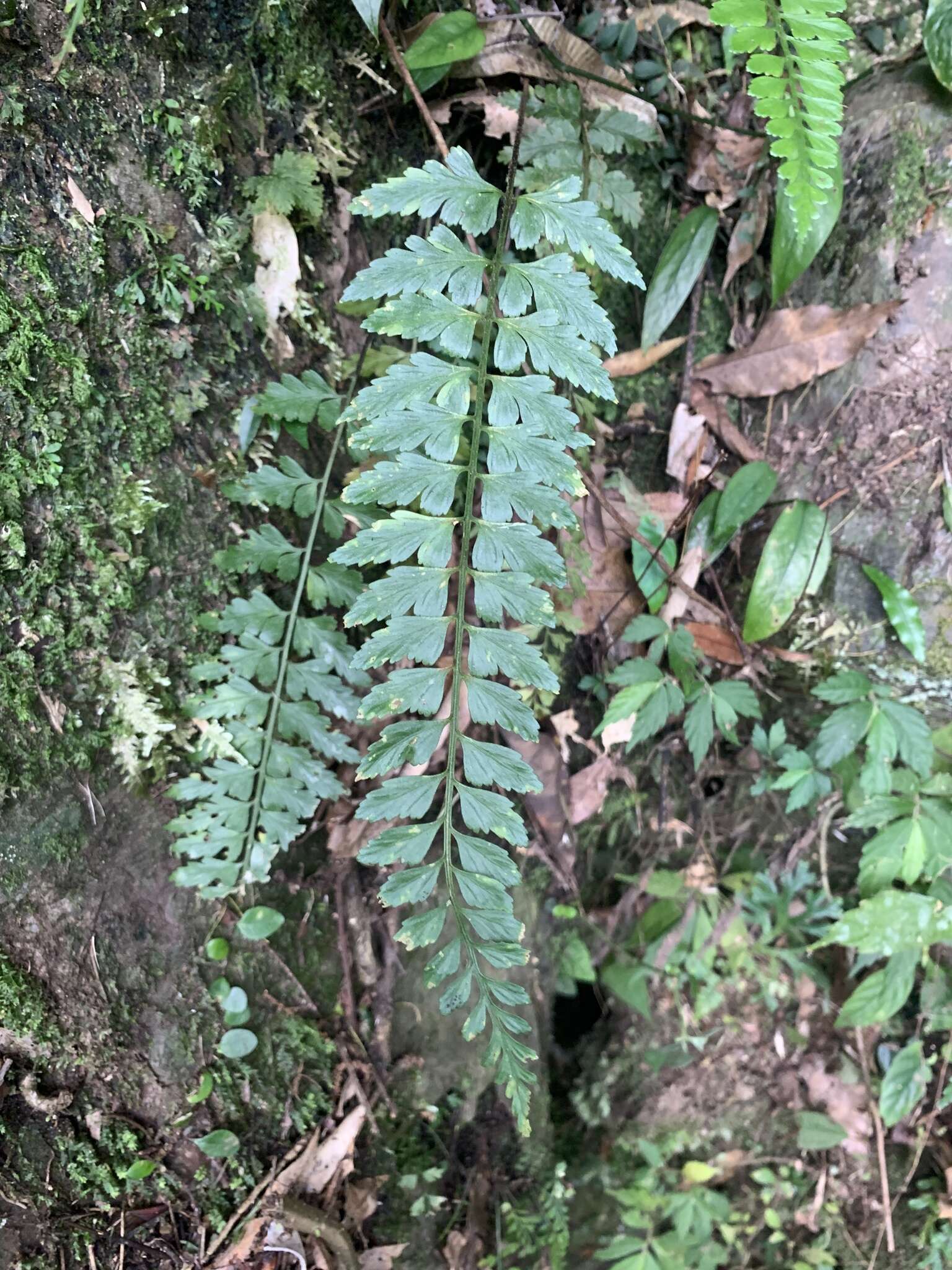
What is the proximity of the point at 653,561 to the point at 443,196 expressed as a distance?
3.95ft

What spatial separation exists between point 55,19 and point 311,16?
23.2 inches

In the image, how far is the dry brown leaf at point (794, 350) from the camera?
88.0 inches

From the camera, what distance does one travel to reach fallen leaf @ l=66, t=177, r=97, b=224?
1621mm

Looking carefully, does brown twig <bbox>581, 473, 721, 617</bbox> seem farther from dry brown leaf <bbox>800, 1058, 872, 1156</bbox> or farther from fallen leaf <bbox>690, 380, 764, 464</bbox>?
dry brown leaf <bbox>800, 1058, 872, 1156</bbox>

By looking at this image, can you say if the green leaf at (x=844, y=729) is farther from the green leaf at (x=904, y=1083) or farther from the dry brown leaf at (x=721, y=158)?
the dry brown leaf at (x=721, y=158)

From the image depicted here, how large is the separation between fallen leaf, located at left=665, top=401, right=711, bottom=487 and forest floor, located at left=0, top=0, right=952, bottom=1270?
0.05 feet

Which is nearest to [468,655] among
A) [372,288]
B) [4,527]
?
[372,288]

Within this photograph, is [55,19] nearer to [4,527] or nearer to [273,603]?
[4,527]

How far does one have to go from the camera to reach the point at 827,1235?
312cm

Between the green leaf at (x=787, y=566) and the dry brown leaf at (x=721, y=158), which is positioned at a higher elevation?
the dry brown leaf at (x=721, y=158)

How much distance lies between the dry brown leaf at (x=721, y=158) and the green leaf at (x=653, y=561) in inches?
39.0

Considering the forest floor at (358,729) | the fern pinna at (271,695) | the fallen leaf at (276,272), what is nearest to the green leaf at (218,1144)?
the forest floor at (358,729)

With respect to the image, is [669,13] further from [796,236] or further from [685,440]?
[685,440]

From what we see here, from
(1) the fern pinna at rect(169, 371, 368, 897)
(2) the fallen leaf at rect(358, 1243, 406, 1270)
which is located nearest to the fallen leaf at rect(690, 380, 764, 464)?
(1) the fern pinna at rect(169, 371, 368, 897)
